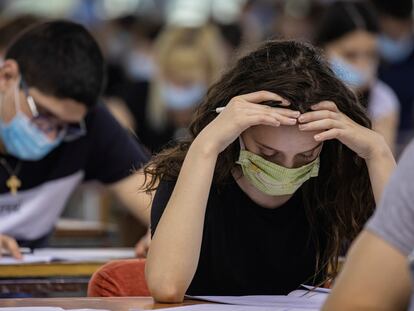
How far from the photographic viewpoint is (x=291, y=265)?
9.18 ft

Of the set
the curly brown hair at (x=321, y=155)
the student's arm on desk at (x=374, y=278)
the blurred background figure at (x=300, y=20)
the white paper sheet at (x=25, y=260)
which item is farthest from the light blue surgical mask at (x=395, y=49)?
the student's arm on desk at (x=374, y=278)

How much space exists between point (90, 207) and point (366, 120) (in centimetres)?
491

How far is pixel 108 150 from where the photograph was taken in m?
4.00

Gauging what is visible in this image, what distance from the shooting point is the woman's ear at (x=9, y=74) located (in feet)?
12.4

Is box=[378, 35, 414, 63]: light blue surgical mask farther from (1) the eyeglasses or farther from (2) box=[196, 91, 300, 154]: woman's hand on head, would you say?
(2) box=[196, 91, 300, 154]: woman's hand on head

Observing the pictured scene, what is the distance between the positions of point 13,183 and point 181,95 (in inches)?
120

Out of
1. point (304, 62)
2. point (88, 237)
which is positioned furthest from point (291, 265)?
point (88, 237)

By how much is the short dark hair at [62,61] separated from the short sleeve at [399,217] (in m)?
2.15

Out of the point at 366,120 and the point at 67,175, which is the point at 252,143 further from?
the point at 67,175

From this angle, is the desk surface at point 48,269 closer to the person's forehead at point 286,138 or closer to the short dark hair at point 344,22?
the person's forehead at point 286,138

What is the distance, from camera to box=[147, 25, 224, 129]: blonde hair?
6898mm

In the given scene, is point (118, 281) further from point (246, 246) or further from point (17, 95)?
point (17, 95)

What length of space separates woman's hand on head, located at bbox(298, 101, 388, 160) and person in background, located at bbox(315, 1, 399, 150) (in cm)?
293

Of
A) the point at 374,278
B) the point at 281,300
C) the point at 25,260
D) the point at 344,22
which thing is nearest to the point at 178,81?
the point at 344,22
